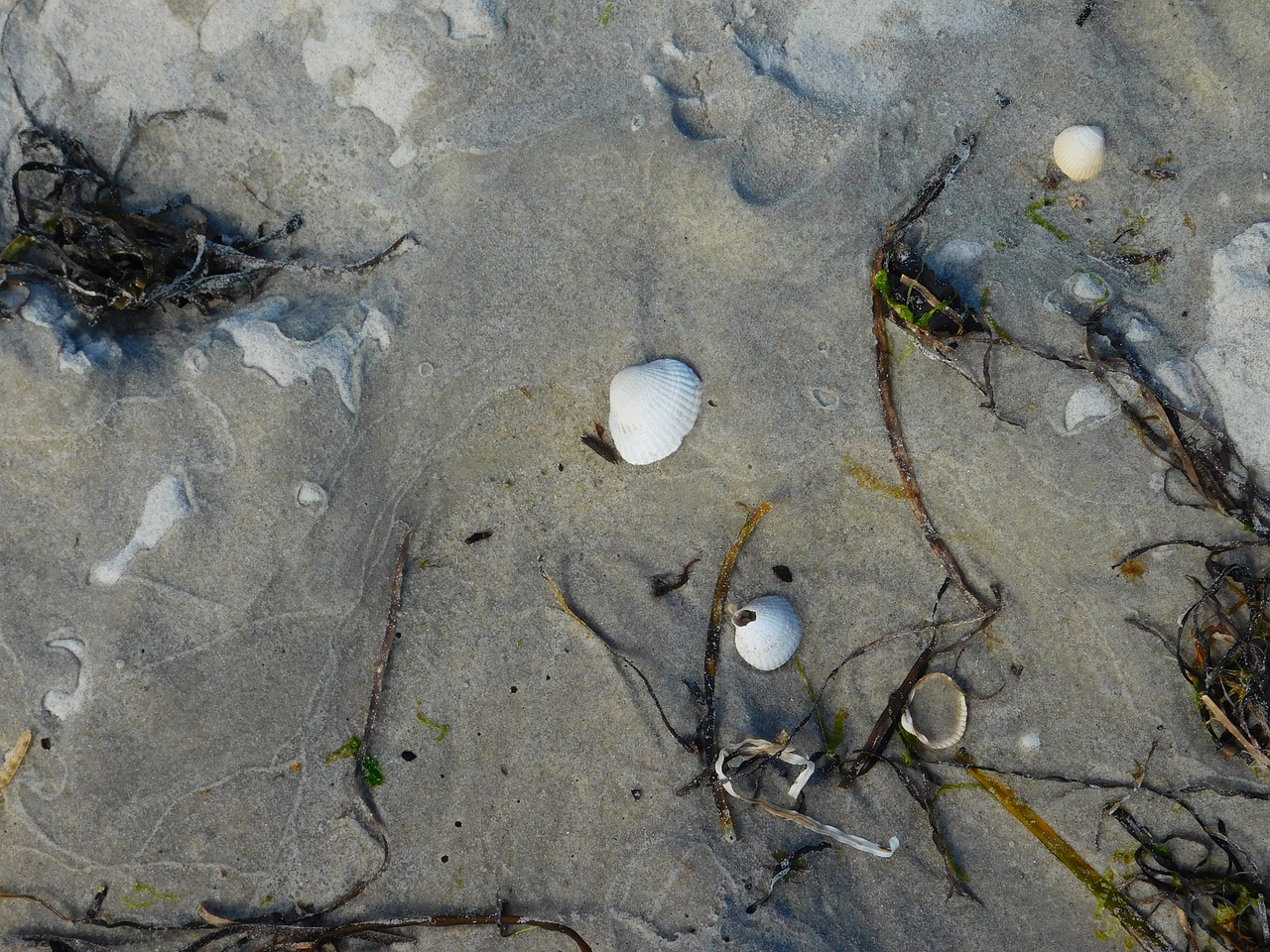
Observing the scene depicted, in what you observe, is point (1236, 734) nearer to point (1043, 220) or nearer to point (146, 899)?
point (1043, 220)

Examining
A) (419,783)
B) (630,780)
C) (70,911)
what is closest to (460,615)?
(419,783)

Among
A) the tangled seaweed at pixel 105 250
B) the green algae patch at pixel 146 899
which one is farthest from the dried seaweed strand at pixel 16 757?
the tangled seaweed at pixel 105 250

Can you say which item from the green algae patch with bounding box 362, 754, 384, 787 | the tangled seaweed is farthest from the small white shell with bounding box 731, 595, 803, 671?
the tangled seaweed

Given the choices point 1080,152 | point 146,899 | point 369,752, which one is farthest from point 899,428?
point 146,899

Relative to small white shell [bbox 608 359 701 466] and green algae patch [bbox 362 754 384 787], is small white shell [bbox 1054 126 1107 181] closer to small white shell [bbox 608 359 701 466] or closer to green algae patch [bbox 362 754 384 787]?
small white shell [bbox 608 359 701 466]

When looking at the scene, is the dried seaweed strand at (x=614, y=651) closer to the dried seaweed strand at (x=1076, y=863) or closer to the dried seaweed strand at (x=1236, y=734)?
the dried seaweed strand at (x=1076, y=863)
